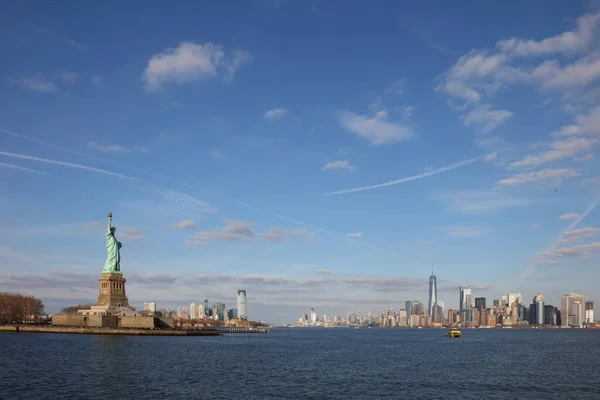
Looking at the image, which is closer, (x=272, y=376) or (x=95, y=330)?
(x=272, y=376)

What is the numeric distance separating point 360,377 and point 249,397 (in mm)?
20697

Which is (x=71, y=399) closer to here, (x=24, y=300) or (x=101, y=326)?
(x=101, y=326)

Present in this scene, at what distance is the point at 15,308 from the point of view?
183 m

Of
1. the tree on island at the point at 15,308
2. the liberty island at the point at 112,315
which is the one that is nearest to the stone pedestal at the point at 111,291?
the liberty island at the point at 112,315

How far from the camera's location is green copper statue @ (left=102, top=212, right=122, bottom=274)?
15450 centimetres

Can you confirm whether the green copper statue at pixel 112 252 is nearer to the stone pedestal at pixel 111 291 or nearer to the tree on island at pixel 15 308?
the stone pedestal at pixel 111 291

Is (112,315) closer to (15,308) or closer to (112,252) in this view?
(112,252)

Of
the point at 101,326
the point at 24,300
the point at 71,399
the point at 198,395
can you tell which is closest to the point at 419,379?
the point at 198,395

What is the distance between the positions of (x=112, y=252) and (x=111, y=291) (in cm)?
1167

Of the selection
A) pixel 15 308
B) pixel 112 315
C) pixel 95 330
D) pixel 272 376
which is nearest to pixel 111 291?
pixel 112 315

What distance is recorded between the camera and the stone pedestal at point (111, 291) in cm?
15062

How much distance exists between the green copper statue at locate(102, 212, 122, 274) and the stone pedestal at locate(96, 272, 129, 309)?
78.7 inches

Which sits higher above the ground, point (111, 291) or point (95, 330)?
point (111, 291)

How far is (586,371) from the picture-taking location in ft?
254
